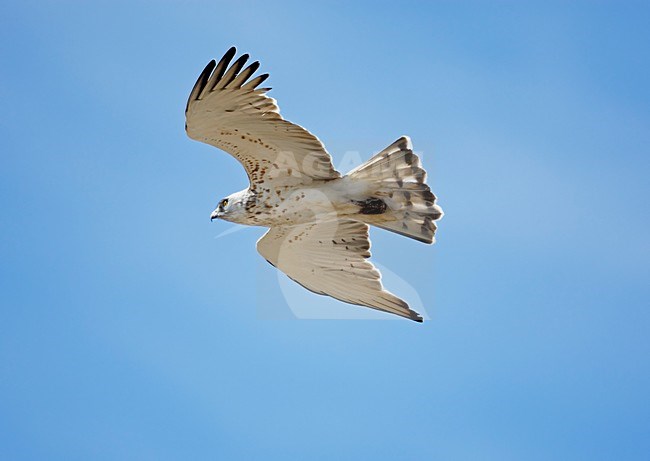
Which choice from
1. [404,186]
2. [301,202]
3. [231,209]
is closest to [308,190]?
[301,202]

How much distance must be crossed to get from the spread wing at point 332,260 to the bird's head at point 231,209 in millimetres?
537

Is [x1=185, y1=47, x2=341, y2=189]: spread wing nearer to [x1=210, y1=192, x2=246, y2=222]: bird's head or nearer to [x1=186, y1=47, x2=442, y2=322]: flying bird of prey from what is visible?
[x1=186, y1=47, x2=442, y2=322]: flying bird of prey

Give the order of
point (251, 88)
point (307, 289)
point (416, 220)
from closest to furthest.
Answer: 1. point (251, 88)
2. point (416, 220)
3. point (307, 289)

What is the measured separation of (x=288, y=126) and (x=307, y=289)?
223cm

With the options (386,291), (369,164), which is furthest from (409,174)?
(386,291)

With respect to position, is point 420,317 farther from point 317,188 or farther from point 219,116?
point 219,116

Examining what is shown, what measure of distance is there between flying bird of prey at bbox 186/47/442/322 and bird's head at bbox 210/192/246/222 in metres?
0.01

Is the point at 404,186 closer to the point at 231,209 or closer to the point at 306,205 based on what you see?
the point at 306,205

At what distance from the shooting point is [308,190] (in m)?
11.8

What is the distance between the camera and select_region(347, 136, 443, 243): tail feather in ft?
38.2

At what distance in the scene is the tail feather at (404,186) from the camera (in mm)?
11633

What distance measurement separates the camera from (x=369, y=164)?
38.3 feet

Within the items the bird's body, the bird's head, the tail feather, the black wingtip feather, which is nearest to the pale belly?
the bird's body

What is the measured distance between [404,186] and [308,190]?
1.02 meters
